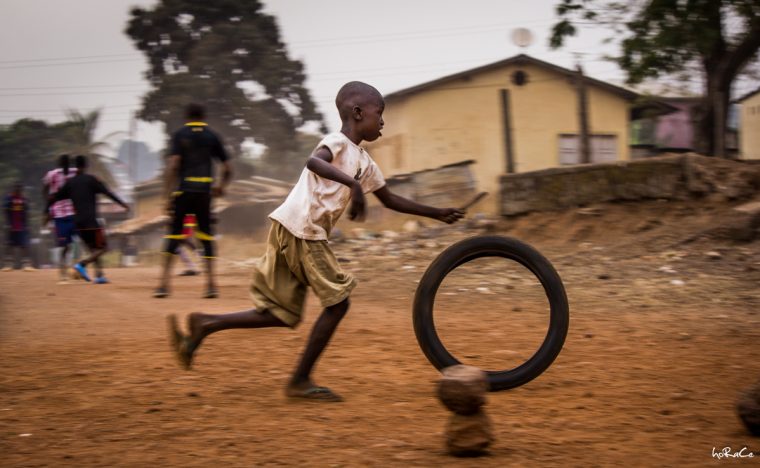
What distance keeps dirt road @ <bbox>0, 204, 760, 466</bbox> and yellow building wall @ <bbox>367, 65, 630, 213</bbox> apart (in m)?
17.9

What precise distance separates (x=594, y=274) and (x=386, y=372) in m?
4.35

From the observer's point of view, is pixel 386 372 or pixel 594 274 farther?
pixel 594 274

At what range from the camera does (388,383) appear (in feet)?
13.5

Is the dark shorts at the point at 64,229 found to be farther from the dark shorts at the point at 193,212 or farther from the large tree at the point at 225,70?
the large tree at the point at 225,70

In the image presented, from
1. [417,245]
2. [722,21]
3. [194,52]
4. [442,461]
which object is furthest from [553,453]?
[194,52]

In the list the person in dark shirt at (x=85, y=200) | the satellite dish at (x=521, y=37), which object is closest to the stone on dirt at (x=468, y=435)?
the person in dark shirt at (x=85, y=200)

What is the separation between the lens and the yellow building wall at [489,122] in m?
25.4

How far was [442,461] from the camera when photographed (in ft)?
9.30

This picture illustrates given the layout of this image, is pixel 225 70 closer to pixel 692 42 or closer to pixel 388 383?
pixel 692 42

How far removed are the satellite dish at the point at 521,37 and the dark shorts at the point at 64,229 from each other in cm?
1628

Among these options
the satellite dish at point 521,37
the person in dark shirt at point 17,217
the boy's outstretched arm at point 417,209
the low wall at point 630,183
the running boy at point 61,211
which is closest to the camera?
the boy's outstretched arm at point 417,209

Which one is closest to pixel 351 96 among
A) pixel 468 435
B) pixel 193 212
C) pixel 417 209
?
pixel 417 209

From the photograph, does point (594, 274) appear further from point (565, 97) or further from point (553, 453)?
point (565, 97)

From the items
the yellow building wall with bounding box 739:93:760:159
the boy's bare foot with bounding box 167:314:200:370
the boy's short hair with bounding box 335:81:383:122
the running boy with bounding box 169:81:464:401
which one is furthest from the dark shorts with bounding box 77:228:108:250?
the yellow building wall with bounding box 739:93:760:159
